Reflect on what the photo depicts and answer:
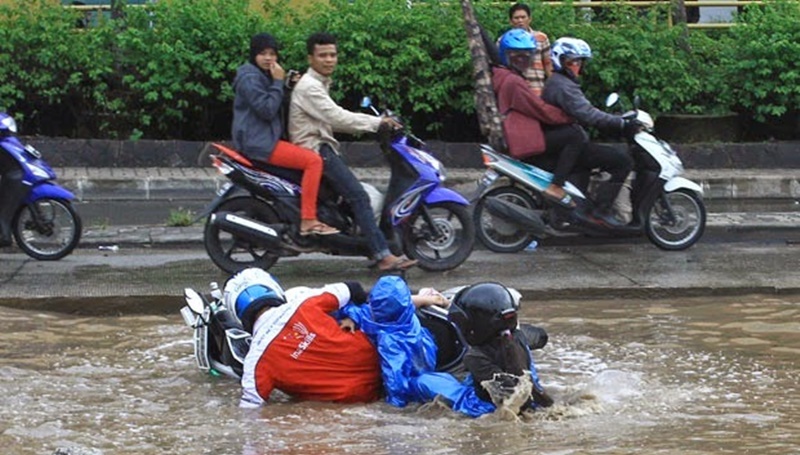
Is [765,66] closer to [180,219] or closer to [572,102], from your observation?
A: [572,102]

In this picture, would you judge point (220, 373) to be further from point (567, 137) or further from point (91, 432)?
point (567, 137)

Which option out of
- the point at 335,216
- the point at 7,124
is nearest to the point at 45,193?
the point at 7,124

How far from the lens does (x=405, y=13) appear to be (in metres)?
16.2

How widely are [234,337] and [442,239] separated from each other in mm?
3442

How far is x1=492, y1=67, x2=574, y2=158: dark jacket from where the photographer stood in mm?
11117

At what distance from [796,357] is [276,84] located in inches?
158

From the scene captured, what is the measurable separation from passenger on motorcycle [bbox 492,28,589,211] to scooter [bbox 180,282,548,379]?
153 inches

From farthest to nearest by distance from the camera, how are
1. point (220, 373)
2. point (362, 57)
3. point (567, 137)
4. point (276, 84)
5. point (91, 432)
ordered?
1. point (362, 57)
2. point (567, 137)
3. point (276, 84)
4. point (220, 373)
5. point (91, 432)

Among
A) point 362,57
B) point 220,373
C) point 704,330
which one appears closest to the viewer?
point 220,373

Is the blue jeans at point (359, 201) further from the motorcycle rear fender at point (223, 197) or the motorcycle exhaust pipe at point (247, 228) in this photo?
the motorcycle rear fender at point (223, 197)

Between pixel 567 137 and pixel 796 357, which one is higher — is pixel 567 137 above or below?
above

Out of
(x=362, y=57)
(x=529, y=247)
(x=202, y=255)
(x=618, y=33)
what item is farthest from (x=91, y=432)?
(x=618, y=33)

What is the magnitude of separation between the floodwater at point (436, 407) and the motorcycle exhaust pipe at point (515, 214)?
2.17 m

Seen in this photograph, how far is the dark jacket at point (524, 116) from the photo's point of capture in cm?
1112
